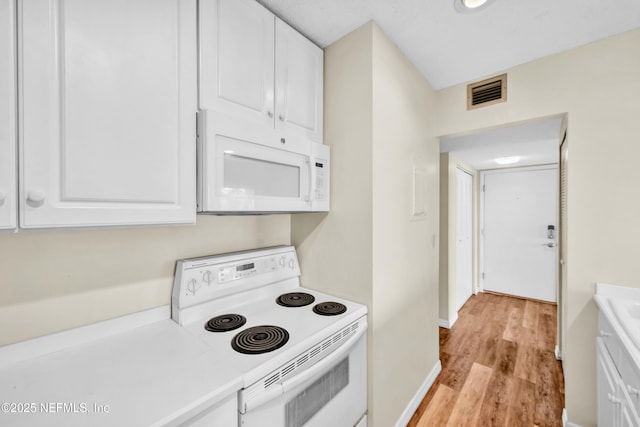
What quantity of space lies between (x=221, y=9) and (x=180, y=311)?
1309mm

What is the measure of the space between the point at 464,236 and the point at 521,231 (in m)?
0.96

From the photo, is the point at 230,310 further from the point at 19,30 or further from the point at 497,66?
the point at 497,66

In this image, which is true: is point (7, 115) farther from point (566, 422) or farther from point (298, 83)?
point (566, 422)

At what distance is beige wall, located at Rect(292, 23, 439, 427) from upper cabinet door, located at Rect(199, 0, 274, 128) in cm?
45

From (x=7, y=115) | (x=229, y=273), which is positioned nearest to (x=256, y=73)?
(x=7, y=115)

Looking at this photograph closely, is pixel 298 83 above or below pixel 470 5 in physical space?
below

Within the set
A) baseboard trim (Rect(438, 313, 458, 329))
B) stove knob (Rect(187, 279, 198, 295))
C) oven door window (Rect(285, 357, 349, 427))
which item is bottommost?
baseboard trim (Rect(438, 313, 458, 329))

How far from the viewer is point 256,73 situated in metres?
1.20

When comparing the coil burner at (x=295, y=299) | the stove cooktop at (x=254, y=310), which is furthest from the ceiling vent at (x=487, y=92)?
the coil burner at (x=295, y=299)

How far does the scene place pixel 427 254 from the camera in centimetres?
204

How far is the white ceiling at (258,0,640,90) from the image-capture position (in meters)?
1.26

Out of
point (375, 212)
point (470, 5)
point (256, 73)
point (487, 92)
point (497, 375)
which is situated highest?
point (470, 5)

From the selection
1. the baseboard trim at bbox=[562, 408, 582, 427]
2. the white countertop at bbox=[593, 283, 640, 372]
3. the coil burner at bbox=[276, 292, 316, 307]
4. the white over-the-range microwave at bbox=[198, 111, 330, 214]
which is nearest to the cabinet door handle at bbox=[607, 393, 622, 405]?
the white countertop at bbox=[593, 283, 640, 372]

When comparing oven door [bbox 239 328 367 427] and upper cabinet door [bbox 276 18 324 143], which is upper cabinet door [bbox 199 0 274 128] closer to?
upper cabinet door [bbox 276 18 324 143]
